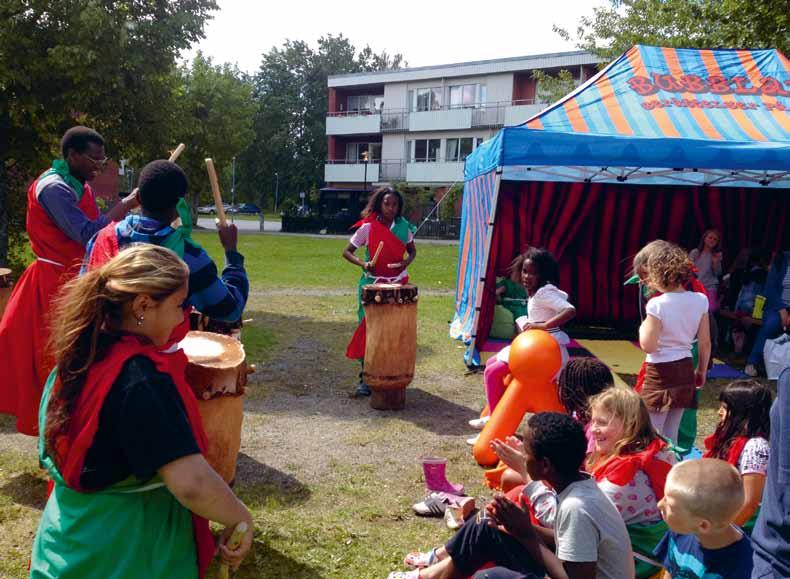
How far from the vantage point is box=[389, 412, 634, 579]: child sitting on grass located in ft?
8.09

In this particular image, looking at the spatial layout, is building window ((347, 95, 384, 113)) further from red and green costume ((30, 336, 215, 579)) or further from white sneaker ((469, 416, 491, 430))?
red and green costume ((30, 336, 215, 579))

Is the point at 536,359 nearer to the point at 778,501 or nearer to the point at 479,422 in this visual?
the point at 479,422

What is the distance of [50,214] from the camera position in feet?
12.9

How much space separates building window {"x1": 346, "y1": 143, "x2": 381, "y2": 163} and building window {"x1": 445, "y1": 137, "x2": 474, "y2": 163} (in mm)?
5089

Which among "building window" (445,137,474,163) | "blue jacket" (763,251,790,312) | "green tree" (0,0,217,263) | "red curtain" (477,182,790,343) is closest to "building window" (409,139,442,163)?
"building window" (445,137,474,163)

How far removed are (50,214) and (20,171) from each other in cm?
675

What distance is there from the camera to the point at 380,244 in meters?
6.45

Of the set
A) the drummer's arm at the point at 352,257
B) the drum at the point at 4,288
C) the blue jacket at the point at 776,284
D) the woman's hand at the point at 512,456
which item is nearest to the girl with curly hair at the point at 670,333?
the woman's hand at the point at 512,456

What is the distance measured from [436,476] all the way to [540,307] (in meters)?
1.53

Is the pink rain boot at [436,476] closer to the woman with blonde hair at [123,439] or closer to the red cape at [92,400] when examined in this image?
the woman with blonde hair at [123,439]

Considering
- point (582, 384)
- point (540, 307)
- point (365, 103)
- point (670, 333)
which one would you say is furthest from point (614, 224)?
point (365, 103)

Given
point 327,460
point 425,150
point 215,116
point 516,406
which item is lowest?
point 327,460

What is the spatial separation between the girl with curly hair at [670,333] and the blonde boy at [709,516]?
2.11 m

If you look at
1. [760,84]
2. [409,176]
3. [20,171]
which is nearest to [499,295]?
[760,84]
